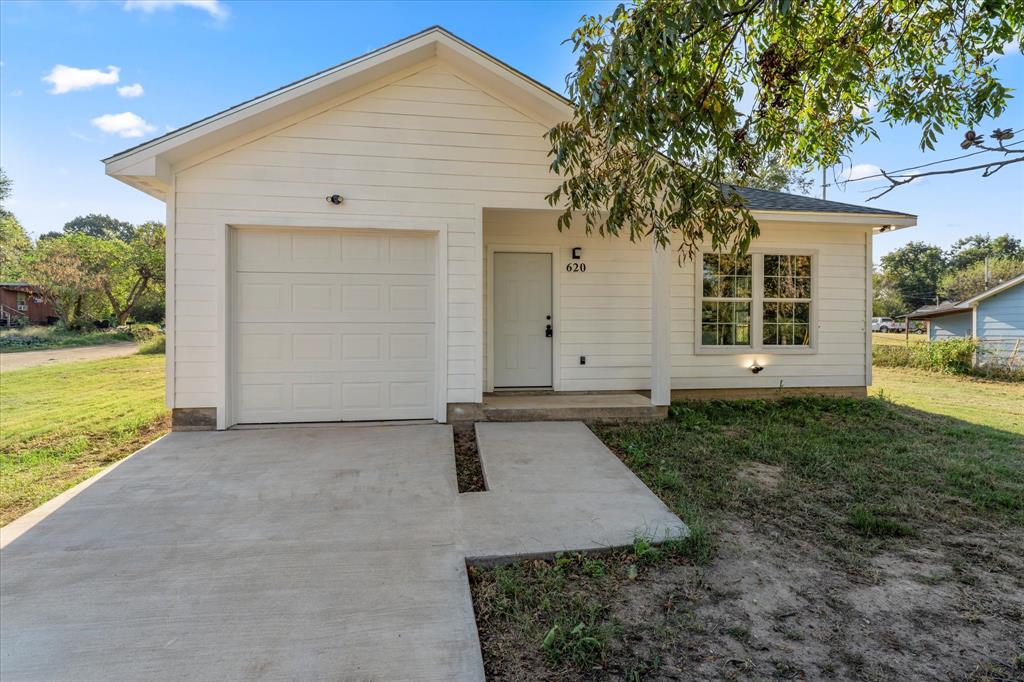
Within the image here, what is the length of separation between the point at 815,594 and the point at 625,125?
294cm

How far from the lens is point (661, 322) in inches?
237

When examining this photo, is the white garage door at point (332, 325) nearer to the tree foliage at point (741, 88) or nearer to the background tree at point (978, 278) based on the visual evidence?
the tree foliage at point (741, 88)

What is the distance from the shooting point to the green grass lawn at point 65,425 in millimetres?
4380

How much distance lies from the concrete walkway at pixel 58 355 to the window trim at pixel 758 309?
54.7 feet

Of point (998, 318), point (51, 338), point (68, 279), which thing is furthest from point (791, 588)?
point (68, 279)

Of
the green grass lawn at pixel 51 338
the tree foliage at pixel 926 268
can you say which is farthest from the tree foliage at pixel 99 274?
the tree foliage at pixel 926 268

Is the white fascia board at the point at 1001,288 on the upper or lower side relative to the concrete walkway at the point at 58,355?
upper

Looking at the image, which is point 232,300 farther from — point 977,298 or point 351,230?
point 977,298

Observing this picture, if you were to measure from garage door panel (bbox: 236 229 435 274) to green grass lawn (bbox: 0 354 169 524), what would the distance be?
266 cm

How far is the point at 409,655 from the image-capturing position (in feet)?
6.37

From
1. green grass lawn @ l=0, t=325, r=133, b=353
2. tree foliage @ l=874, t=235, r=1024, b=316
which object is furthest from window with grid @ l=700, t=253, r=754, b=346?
tree foliage @ l=874, t=235, r=1024, b=316

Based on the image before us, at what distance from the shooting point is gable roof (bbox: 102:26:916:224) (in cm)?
487

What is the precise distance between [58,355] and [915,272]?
7255 cm

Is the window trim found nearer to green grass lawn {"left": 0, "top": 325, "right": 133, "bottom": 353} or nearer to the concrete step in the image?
the concrete step
